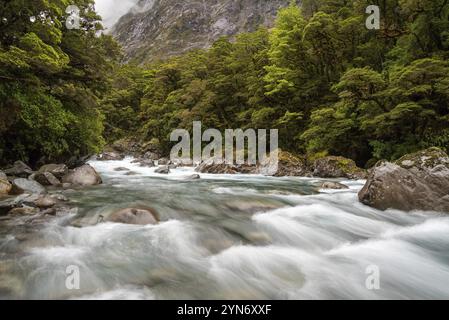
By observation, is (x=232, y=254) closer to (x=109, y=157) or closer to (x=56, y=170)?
(x=56, y=170)

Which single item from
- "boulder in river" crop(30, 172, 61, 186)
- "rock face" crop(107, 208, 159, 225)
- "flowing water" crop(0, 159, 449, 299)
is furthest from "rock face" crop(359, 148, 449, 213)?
"boulder in river" crop(30, 172, 61, 186)

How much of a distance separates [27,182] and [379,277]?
9.39 m

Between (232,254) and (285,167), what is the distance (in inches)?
480

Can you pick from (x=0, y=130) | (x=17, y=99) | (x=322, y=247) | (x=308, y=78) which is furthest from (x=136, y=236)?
(x=308, y=78)

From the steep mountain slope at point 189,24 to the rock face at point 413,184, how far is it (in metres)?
101

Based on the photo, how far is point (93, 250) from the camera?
515 cm

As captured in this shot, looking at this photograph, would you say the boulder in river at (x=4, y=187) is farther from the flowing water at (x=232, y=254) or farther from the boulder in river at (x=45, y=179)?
the boulder in river at (x=45, y=179)

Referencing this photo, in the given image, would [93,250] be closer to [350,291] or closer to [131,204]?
[131,204]

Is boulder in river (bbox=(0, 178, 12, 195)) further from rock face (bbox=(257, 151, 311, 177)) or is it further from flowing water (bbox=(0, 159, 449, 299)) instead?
rock face (bbox=(257, 151, 311, 177))

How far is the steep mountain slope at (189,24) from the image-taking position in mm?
110438

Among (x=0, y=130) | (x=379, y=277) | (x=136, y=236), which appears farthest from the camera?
(x=0, y=130)

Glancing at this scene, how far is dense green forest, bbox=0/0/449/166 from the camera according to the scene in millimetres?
10094

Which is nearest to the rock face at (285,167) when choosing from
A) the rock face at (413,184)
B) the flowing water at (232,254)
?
the rock face at (413,184)

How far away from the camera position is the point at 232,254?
5.14 meters
